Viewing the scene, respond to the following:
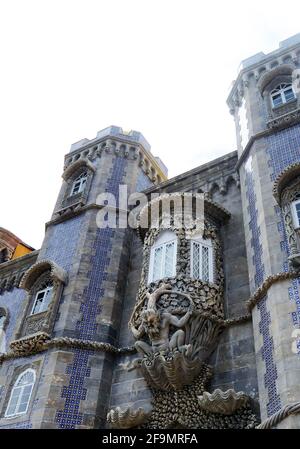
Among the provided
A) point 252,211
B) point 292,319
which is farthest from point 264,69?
point 292,319

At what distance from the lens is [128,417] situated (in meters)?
11.2

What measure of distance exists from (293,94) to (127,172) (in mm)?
6669

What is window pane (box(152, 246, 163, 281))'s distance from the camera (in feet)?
43.6

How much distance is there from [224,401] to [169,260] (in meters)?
4.36

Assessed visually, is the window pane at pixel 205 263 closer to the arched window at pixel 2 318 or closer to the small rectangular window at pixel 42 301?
the small rectangular window at pixel 42 301

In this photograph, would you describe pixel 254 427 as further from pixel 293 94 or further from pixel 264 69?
pixel 264 69

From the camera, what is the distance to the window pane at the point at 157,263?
13284 mm

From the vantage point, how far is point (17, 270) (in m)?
19.7

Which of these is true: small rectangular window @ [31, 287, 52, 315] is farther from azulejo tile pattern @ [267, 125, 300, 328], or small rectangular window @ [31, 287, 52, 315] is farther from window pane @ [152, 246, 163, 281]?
azulejo tile pattern @ [267, 125, 300, 328]

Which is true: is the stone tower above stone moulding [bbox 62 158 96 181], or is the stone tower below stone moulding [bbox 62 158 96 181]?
below

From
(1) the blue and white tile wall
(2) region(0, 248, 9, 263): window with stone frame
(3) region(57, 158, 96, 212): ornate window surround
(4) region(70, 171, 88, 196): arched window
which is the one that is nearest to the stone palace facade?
(1) the blue and white tile wall

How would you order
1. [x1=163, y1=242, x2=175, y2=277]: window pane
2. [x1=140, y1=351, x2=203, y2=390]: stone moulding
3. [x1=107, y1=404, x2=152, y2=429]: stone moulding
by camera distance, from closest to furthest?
[x1=140, y1=351, x2=203, y2=390]: stone moulding, [x1=107, y1=404, x2=152, y2=429]: stone moulding, [x1=163, y1=242, x2=175, y2=277]: window pane

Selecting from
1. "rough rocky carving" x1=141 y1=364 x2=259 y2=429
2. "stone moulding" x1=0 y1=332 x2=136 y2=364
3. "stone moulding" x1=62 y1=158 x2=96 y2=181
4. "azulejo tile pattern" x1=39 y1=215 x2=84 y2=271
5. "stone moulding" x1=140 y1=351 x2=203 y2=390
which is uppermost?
"stone moulding" x1=62 y1=158 x2=96 y2=181

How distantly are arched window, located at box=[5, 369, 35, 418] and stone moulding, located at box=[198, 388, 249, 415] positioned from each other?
4834mm
